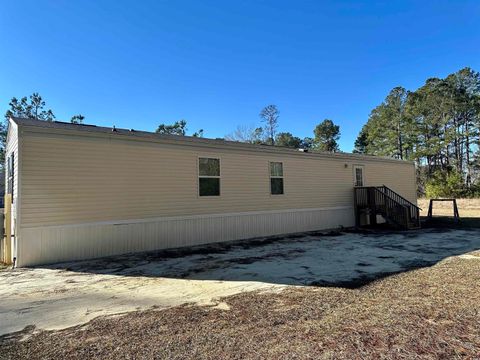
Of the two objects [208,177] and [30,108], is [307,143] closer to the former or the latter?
[30,108]

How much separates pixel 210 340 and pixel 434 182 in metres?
31.5

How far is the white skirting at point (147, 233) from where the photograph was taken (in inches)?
270

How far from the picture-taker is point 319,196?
1232cm

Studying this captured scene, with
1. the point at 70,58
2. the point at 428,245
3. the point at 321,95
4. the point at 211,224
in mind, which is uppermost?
the point at 321,95

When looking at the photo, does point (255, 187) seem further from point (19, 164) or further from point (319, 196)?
point (19, 164)

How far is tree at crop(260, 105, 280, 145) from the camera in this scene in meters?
38.0

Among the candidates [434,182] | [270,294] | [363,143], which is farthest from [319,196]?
[363,143]

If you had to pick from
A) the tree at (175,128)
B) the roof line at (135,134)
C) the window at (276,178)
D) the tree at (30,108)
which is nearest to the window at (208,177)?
the roof line at (135,134)

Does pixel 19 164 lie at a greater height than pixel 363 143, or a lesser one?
lesser

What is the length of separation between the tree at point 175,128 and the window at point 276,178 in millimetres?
31821

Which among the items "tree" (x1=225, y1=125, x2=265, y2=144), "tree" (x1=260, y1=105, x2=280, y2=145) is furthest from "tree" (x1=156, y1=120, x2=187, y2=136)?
"tree" (x1=260, y1=105, x2=280, y2=145)

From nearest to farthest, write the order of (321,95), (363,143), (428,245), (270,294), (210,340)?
(210,340)
(270,294)
(428,245)
(321,95)
(363,143)

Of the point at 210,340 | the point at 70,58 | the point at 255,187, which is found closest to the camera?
the point at 210,340

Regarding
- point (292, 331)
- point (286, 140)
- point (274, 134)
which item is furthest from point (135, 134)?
point (286, 140)
